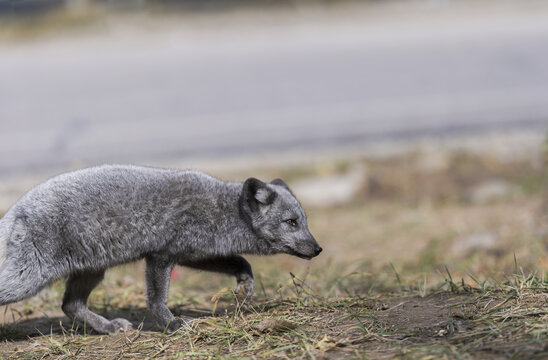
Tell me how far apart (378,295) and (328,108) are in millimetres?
7756

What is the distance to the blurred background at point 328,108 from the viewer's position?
798 centimetres

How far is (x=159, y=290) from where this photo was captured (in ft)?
14.8

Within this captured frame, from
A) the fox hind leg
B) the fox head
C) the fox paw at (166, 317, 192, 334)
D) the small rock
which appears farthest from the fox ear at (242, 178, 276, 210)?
the small rock

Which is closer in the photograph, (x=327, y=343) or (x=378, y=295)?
(x=327, y=343)

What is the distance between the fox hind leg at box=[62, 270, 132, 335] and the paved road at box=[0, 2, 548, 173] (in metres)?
6.13

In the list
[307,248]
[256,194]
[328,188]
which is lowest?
[328,188]

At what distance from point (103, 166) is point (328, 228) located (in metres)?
4.03

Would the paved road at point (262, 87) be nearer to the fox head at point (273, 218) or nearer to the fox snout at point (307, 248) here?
the fox head at point (273, 218)

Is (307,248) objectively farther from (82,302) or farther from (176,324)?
(82,302)

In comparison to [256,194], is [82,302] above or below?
below

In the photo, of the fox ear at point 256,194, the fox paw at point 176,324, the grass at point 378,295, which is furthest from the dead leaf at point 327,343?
the fox ear at point 256,194

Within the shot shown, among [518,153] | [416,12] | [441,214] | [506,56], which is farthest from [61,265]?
[416,12]

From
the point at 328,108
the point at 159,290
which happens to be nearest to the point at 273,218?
the point at 159,290

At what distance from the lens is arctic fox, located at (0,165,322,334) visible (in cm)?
434
